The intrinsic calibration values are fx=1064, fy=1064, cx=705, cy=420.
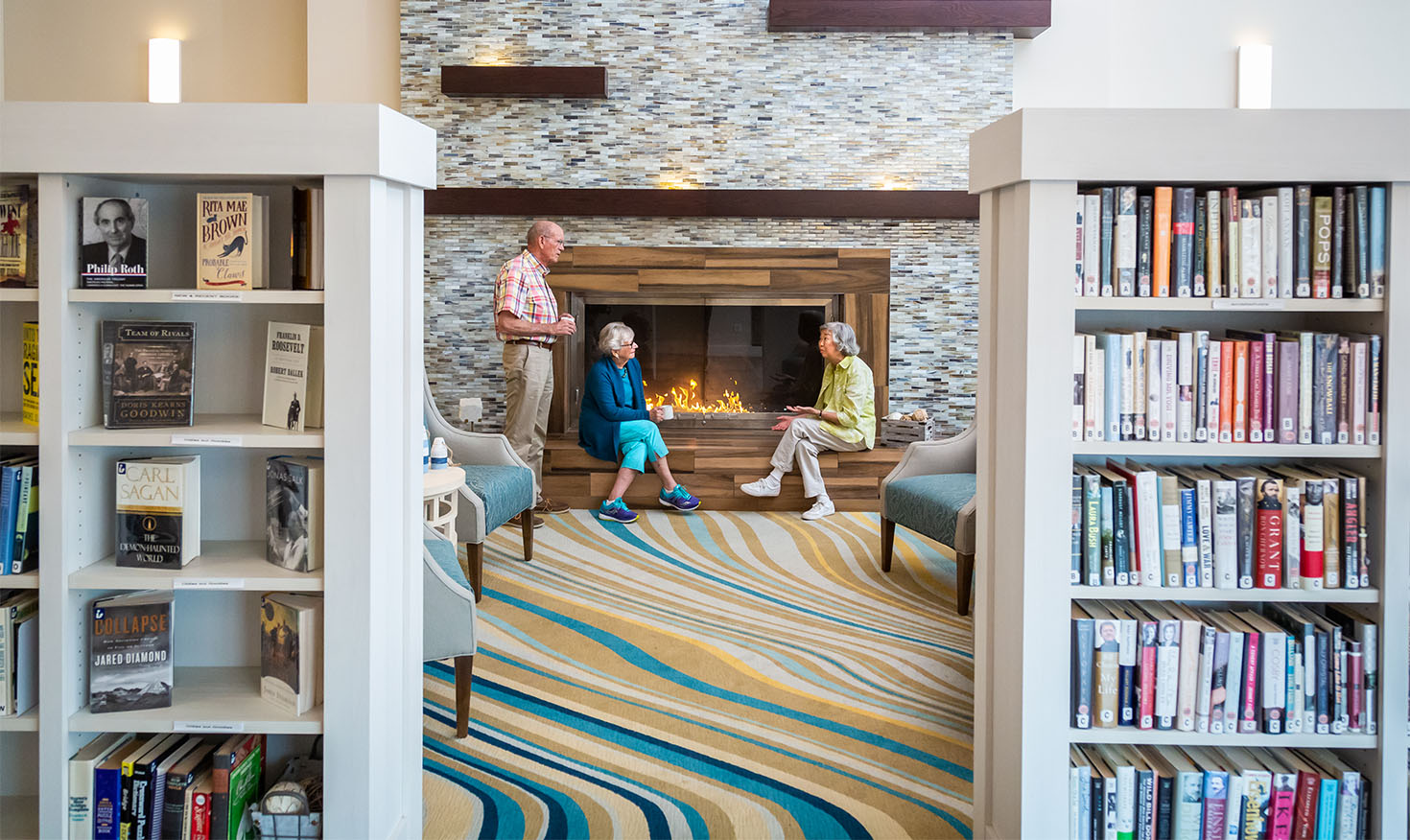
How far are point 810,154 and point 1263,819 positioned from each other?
5259mm

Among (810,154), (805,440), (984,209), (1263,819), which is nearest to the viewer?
(1263,819)

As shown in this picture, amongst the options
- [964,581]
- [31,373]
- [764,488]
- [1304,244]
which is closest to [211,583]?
[31,373]

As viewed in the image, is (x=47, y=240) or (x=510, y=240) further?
(x=510, y=240)

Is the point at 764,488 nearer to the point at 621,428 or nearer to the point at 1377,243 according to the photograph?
the point at 621,428

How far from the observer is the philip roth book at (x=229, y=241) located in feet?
7.10

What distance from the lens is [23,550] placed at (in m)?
2.18

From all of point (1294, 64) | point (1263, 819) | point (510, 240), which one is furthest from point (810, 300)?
point (1263, 819)

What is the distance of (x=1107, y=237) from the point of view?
7.14 ft

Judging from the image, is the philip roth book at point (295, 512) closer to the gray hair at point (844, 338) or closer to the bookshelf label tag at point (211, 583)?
the bookshelf label tag at point (211, 583)

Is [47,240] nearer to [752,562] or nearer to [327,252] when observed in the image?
[327,252]

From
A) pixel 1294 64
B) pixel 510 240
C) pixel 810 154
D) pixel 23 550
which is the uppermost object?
pixel 1294 64

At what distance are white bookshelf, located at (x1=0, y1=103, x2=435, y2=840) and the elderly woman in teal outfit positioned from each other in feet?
11.6

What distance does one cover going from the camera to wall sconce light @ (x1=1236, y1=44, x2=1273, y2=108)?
6855mm

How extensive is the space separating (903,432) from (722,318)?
1.40m
